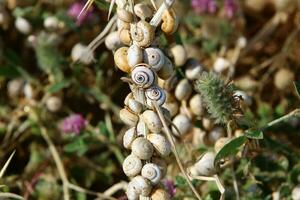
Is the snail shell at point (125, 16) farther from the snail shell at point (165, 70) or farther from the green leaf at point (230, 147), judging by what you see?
the green leaf at point (230, 147)

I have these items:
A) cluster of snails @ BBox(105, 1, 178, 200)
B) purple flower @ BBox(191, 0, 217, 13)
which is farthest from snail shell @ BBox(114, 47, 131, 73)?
purple flower @ BBox(191, 0, 217, 13)

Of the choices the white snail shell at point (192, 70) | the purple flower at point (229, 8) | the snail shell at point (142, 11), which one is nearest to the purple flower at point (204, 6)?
the purple flower at point (229, 8)

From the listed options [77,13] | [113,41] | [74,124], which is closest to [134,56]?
[113,41]

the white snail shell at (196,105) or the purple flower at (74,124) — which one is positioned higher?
the purple flower at (74,124)

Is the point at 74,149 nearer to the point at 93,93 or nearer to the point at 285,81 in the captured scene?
the point at 93,93

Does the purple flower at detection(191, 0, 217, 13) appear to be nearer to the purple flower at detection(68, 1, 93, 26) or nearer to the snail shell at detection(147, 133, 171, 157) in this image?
the purple flower at detection(68, 1, 93, 26)

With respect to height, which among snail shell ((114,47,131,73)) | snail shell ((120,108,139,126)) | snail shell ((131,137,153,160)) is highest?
snail shell ((114,47,131,73))

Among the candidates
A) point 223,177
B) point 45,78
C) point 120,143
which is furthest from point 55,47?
point 223,177
